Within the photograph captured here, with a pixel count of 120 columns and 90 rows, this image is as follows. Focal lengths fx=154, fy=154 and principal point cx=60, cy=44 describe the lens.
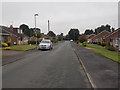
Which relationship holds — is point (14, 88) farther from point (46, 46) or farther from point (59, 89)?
point (46, 46)

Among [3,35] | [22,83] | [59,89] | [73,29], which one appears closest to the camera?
[59,89]

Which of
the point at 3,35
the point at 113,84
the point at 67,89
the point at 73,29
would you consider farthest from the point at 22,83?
the point at 73,29

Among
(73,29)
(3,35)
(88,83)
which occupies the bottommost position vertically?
(88,83)

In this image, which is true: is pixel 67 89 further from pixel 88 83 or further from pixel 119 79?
pixel 119 79

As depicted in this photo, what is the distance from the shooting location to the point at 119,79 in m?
6.58

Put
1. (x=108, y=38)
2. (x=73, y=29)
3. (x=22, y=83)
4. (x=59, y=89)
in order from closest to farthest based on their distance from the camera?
(x=59, y=89) < (x=22, y=83) < (x=108, y=38) < (x=73, y=29)

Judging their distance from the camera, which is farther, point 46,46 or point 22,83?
point 46,46

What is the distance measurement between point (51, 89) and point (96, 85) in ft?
5.52

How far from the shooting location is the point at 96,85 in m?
5.75

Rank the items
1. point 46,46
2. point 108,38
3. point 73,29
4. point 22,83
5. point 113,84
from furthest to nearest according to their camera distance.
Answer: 1. point 73,29
2. point 108,38
3. point 46,46
4. point 22,83
5. point 113,84

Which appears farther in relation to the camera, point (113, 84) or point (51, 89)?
point (113, 84)

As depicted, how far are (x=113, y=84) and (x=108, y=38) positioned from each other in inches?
1761

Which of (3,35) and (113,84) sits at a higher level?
(3,35)

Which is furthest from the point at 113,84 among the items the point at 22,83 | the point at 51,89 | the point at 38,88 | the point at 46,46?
the point at 46,46
